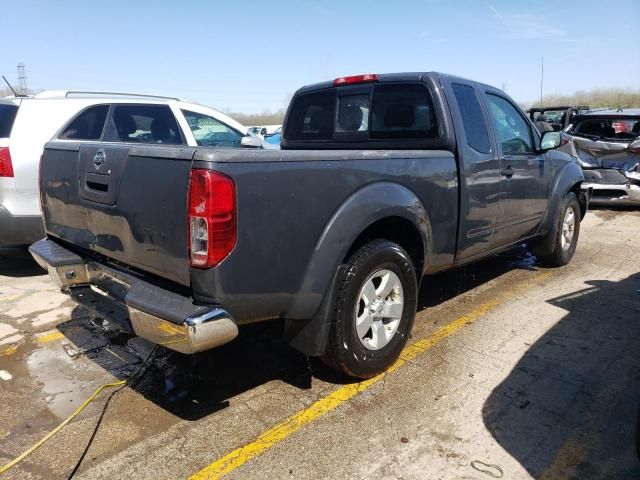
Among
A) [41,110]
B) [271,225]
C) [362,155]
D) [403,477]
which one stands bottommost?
[403,477]

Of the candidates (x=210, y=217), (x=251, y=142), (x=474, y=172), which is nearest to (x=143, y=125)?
(x=251, y=142)

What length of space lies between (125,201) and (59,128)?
3.34m

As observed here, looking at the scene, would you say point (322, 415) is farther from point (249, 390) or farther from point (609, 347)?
point (609, 347)

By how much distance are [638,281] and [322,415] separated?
4.04 meters

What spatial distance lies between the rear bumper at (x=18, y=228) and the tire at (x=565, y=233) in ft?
17.3

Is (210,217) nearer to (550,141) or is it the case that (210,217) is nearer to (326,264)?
(326,264)

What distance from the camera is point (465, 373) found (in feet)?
11.4

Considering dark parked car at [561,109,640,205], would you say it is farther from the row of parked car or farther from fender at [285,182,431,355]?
fender at [285,182,431,355]

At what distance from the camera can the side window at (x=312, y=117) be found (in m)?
4.75

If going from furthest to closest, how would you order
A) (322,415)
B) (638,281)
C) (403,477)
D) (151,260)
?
(638,281)
(322,415)
(151,260)
(403,477)

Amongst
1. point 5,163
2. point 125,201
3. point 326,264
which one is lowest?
point 326,264

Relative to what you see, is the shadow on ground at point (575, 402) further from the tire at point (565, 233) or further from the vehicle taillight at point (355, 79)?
the vehicle taillight at point (355, 79)

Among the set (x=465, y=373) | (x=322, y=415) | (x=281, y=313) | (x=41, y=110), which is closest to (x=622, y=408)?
(x=465, y=373)

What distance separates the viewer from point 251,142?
21.9ft
